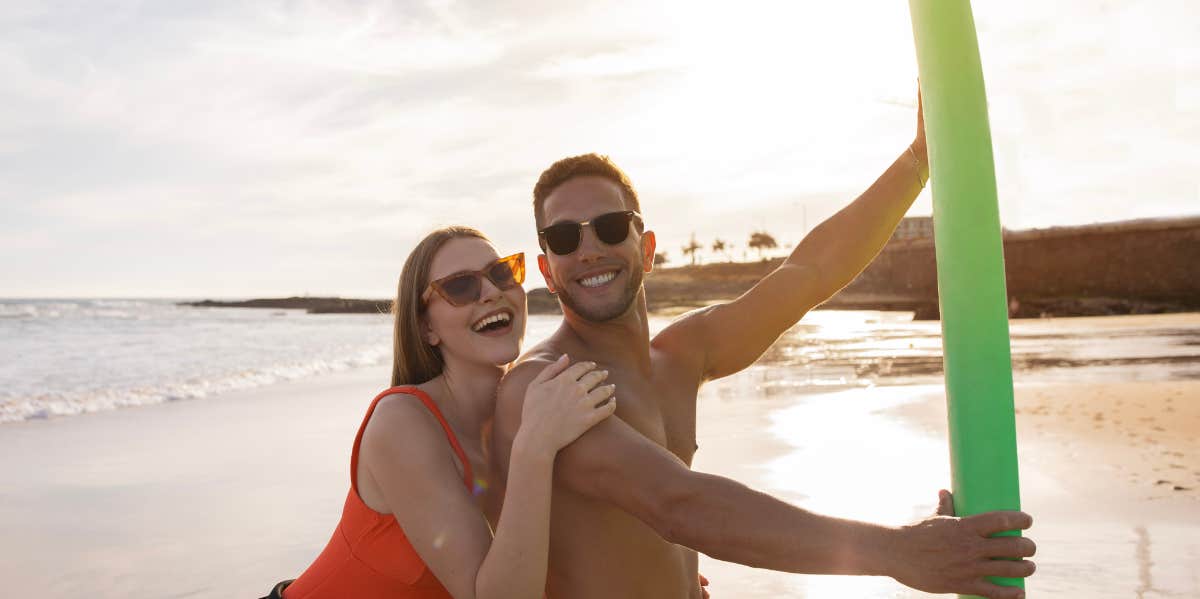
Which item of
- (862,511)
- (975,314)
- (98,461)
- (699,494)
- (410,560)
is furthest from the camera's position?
(98,461)

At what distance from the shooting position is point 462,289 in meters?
2.62

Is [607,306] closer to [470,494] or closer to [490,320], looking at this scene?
[490,320]

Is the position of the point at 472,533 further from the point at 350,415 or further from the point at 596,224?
the point at 350,415

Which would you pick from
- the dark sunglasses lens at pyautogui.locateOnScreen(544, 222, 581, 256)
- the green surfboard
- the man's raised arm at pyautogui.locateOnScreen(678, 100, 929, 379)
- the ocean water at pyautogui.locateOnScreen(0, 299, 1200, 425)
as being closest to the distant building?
the ocean water at pyautogui.locateOnScreen(0, 299, 1200, 425)

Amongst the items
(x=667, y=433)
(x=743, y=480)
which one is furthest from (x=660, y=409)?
(x=743, y=480)

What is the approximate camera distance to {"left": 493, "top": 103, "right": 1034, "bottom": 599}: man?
4.80ft

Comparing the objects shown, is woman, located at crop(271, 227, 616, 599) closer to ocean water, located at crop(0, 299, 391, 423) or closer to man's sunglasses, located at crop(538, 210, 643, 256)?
man's sunglasses, located at crop(538, 210, 643, 256)

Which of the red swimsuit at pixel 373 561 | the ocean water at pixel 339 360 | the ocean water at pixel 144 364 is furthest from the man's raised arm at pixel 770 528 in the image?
the ocean water at pixel 144 364

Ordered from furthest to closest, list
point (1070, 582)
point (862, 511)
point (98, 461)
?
point (98, 461) → point (862, 511) → point (1070, 582)

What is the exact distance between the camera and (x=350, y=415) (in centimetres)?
1152

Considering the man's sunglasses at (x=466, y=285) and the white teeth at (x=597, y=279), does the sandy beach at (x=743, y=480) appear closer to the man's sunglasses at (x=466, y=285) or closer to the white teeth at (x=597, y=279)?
the white teeth at (x=597, y=279)

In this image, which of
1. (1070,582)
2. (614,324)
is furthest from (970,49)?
(1070,582)

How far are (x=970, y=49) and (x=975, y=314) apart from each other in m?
0.40

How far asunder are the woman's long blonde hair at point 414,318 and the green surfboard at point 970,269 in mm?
1600
